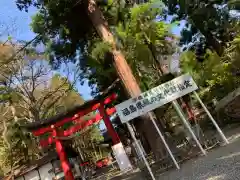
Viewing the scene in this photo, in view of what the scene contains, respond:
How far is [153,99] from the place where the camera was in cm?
819

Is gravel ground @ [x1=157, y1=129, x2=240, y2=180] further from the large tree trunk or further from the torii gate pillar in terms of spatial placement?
the torii gate pillar

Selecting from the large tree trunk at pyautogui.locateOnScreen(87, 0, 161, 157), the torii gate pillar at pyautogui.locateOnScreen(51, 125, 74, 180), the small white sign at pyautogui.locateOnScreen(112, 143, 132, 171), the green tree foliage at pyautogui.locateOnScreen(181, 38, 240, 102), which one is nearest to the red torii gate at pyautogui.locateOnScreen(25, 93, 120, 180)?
the torii gate pillar at pyautogui.locateOnScreen(51, 125, 74, 180)

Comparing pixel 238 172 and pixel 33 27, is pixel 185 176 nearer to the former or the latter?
pixel 238 172

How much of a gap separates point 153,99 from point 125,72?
2.33 metres

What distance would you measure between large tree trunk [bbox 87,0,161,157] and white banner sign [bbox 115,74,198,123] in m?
1.36

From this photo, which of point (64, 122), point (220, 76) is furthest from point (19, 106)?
point (220, 76)

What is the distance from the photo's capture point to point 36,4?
1153 cm

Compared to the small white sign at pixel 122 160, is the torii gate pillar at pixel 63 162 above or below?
above

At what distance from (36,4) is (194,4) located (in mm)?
11834

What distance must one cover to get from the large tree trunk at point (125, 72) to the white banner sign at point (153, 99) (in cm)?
136

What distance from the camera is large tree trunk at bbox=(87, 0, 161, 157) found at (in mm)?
9562

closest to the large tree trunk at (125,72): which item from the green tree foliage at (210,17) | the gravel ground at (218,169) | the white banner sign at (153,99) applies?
the white banner sign at (153,99)

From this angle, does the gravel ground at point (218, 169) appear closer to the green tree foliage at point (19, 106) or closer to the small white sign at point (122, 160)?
the small white sign at point (122, 160)

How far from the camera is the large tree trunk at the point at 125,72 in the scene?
9562mm
